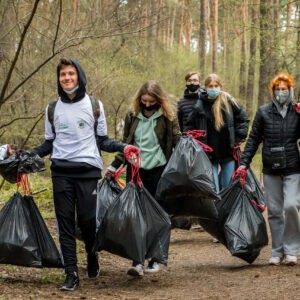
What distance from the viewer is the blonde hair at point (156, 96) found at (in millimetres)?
5543

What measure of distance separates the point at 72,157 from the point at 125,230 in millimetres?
723

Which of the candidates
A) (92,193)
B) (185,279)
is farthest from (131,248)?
(185,279)

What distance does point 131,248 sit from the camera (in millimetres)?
4777

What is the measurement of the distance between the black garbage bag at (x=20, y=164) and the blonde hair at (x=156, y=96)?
1.19 m

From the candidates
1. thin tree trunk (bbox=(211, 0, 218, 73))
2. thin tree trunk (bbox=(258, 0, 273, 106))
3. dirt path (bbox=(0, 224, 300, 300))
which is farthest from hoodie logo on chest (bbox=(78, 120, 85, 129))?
thin tree trunk (bbox=(211, 0, 218, 73))

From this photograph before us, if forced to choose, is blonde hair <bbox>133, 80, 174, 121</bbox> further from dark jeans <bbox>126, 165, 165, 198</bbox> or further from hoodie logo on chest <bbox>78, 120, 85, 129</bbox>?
hoodie logo on chest <bbox>78, 120, 85, 129</bbox>

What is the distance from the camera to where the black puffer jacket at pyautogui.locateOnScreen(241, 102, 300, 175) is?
565cm

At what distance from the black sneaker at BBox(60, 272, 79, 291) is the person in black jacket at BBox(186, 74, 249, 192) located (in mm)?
2661

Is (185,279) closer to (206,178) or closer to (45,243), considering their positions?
(206,178)

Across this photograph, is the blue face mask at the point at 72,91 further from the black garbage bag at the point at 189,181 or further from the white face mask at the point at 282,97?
the white face mask at the point at 282,97

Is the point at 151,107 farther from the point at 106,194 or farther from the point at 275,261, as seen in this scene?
the point at 275,261

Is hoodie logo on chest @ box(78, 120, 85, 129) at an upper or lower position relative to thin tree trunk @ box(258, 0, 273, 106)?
lower

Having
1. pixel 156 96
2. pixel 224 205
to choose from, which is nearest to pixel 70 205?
pixel 156 96

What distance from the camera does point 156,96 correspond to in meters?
5.56
